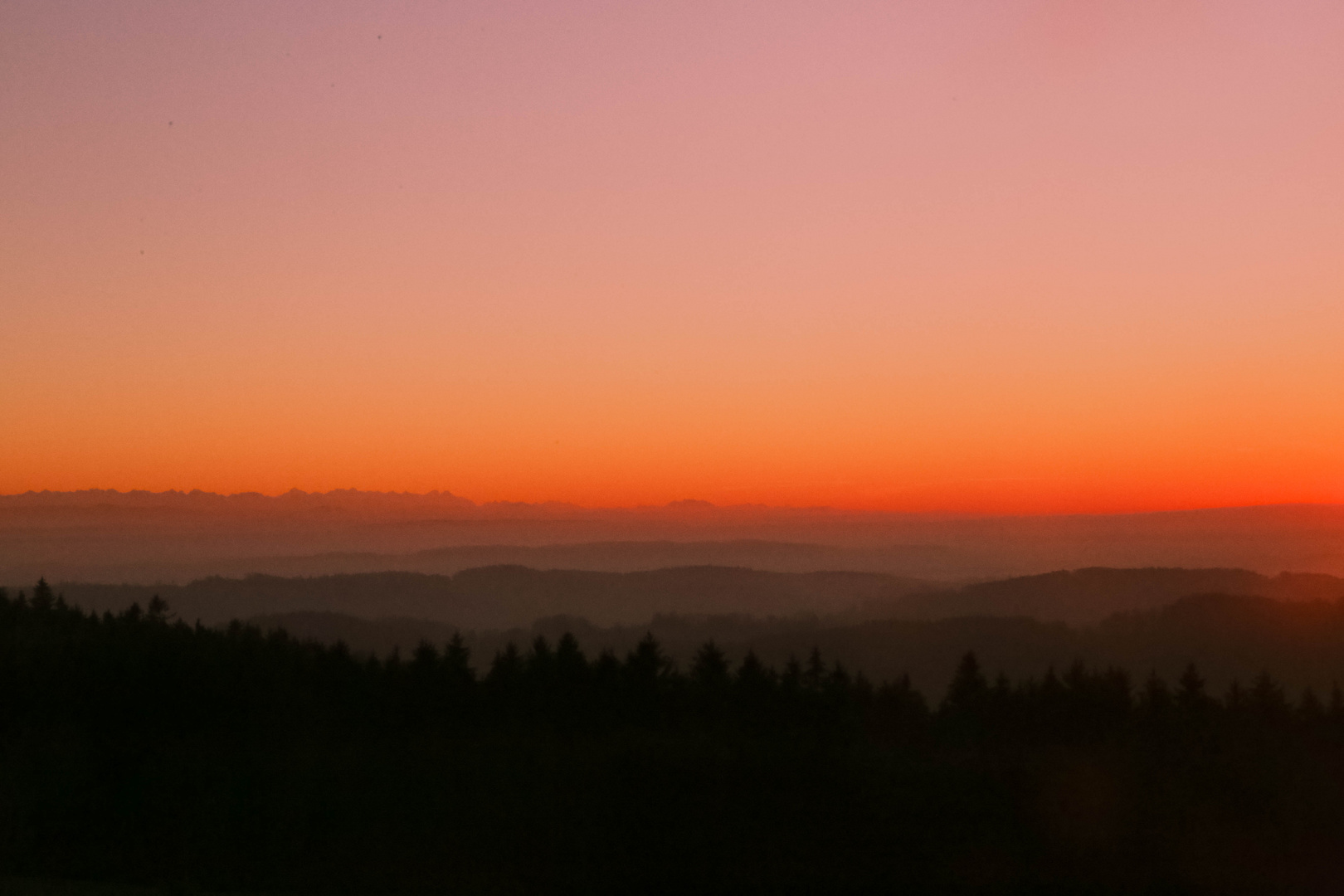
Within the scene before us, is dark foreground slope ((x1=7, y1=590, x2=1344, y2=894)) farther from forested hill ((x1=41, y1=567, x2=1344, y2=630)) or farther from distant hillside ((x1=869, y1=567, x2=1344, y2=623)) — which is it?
distant hillside ((x1=869, y1=567, x2=1344, y2=623))

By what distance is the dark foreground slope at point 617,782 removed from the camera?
28.9m

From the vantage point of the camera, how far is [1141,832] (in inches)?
1200

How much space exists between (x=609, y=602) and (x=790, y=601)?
2780cm

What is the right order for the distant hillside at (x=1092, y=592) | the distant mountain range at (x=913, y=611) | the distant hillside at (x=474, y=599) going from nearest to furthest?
the distant mountain range at (x=913, y=611) < the distant hillside at (x=474, y=599) < the distant hillside at (x=1092, y=592)

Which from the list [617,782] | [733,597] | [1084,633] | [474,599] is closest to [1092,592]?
[1084,633]

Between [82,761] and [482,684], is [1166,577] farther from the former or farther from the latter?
[82,761]

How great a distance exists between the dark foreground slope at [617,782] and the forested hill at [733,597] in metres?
80.5

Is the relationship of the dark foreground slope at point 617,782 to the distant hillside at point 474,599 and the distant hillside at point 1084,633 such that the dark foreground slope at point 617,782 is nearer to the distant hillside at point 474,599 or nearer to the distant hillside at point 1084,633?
the distant hillside at point 1084,633

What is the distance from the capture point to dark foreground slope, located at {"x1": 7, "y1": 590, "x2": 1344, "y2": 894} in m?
28.9

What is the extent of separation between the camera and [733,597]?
185 metres

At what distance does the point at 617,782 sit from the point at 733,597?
153766 mm

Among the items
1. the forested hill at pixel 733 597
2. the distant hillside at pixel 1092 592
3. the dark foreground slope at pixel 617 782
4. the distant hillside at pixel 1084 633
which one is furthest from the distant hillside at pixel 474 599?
the dark foreground slope at pixel 617 782

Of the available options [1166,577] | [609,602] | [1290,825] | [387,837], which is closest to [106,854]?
[387,837]

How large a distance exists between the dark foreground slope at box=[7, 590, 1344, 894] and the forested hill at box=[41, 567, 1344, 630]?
80.5 m
